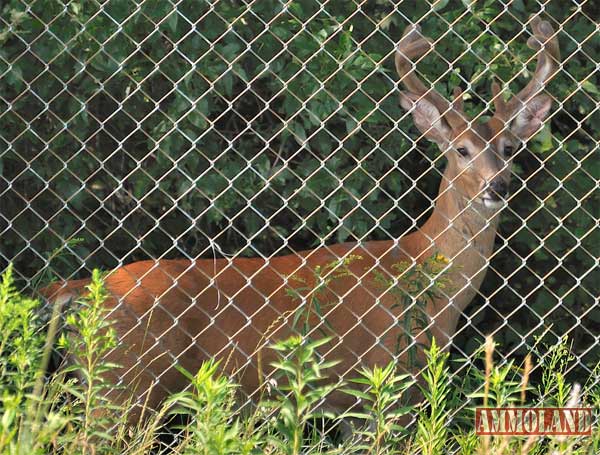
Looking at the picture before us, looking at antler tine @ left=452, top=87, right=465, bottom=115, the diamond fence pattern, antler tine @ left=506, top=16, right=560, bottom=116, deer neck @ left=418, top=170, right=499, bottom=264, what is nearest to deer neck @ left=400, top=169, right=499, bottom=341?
deer neck @ left=418, top=170, right=499, bottom=264

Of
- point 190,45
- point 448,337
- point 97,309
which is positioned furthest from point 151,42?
point 97,309

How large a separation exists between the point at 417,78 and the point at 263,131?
95 cm

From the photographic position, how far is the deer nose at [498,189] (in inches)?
203

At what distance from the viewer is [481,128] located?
5.45 metres

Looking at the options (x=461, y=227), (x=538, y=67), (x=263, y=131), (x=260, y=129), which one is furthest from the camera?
(x=260, y=129)

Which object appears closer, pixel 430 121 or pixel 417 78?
pixel 417 78

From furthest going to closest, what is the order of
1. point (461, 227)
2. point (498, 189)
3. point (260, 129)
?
point (260, 129) → point (461, 227) → point (498, 189)

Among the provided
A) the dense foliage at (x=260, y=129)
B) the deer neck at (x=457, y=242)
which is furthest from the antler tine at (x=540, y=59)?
the deer neck at (x=457, y=242)

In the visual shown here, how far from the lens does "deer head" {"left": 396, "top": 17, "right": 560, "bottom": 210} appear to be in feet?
17.1

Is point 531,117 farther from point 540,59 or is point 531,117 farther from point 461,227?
point 461,227

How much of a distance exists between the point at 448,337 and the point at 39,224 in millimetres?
2059

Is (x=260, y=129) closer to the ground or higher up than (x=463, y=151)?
closer to the ground

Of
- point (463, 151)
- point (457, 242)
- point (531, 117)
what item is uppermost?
point (531, 117)

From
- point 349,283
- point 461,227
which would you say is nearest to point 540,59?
point 461,227
